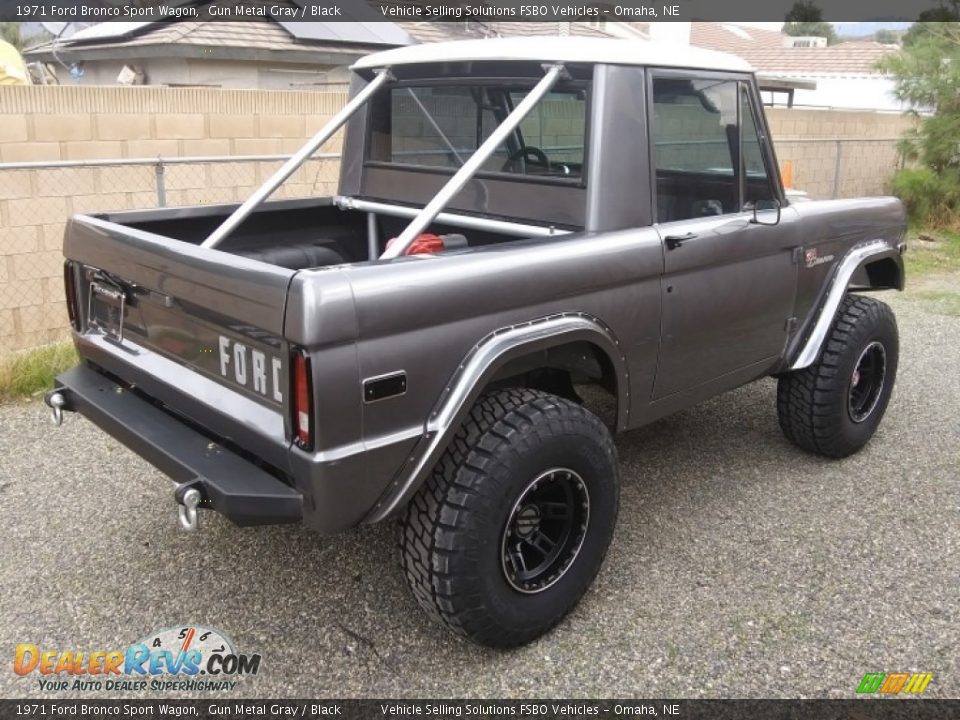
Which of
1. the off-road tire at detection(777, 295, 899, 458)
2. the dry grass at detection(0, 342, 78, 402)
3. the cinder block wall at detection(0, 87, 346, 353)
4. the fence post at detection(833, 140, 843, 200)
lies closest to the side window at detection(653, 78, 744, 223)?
the off-road tire at detection(777, 295, 899, 458)

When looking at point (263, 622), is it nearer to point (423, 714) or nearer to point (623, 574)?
point (423, 714)

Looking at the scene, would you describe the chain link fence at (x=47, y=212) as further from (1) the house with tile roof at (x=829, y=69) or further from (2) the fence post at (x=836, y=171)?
(1) the house with tile roof at (x=829, y=69)

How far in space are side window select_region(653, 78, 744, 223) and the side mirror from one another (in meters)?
0.11

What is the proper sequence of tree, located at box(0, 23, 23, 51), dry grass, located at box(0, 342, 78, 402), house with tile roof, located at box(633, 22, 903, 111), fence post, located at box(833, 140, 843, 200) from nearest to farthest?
dry grass, located at box(0, 342, 78, 402) → fence post, located at box(833, 140, 843, 200) → house with tile roof, located at box(633, 22, 903, 111) → tree, located at box(0, 23, 23, 51)

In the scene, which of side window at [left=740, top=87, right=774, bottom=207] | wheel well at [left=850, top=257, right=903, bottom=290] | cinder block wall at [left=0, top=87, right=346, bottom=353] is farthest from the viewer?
cinder block wall at [left=0, top=87, right=346, bottom=353]

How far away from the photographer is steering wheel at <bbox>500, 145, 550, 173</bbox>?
3.46 meters

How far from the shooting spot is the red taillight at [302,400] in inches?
92.8

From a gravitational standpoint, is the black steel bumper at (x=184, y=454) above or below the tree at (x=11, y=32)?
below

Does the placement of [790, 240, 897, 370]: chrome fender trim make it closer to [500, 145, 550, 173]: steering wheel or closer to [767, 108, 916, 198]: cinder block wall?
[500, 145, 550, 173]: steering wheel

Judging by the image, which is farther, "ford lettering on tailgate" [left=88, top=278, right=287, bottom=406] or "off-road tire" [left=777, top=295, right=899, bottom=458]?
"off-road tire" [left=777, top=295, right=899, bottom=458]

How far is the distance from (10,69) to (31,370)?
560 cm

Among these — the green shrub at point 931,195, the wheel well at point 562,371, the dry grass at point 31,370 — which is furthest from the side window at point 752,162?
the green shrub at point 931,195

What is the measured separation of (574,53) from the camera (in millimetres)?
3156

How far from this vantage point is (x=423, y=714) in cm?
269
